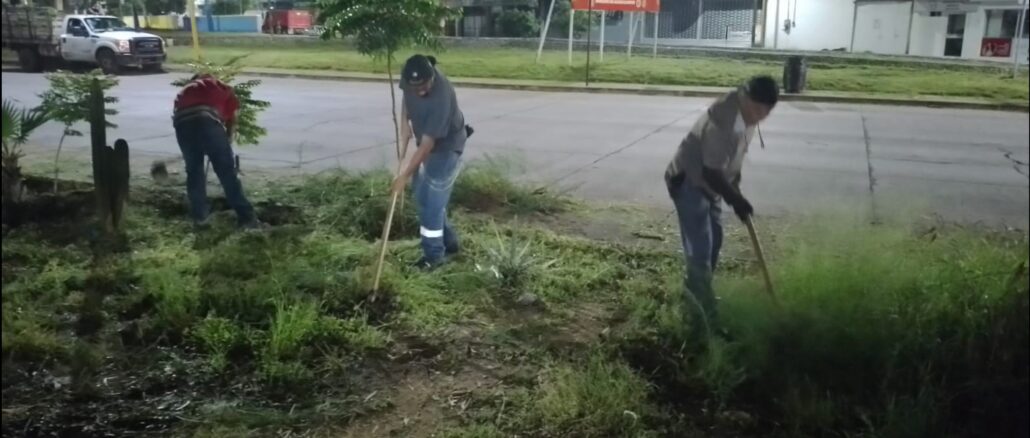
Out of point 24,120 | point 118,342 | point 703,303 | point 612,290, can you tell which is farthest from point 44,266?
point 703,303

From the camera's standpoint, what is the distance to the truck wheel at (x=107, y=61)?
8.89 m

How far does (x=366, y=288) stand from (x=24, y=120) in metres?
2.87

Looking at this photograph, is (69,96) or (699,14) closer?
(699,14)

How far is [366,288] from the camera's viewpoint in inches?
210

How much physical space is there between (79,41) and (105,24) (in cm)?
117

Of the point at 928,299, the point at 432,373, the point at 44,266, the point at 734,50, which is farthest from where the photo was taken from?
the point at 44,266

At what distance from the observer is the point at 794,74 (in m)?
4.82

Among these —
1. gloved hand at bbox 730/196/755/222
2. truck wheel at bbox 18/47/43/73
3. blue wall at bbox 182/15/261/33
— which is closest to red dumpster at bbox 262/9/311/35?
blue wall at bbox 182/15/261/33

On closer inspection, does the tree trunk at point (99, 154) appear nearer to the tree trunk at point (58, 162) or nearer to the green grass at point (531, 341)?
the green grass at point (531, 341)

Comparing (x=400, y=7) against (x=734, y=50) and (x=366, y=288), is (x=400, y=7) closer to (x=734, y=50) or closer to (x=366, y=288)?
(x=366, y=288)

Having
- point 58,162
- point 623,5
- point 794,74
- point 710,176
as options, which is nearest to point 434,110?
point 623,5

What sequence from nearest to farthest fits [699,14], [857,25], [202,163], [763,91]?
1. [763,91]
2. [857,25]
3. [699,14]
4. [202,163]

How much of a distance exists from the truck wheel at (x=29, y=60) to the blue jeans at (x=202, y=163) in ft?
3.41

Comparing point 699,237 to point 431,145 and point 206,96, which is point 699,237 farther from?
point 206,96
